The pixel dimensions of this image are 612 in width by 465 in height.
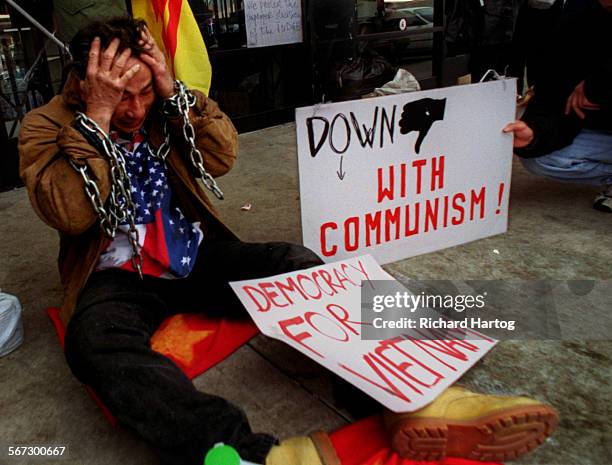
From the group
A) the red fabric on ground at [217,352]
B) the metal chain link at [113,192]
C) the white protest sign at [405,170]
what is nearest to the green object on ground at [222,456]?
the red fabric on ground at [217,352]

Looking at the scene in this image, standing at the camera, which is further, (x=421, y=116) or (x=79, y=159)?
(x=421, y=116)

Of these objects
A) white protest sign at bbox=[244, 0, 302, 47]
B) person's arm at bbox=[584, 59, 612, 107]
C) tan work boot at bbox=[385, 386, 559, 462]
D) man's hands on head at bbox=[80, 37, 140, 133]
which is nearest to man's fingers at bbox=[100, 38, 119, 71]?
man's hands on head at bbox=[80, 37, 140, 133]

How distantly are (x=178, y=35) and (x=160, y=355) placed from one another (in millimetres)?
1816

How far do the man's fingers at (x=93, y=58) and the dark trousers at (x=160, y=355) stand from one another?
597 millimetres

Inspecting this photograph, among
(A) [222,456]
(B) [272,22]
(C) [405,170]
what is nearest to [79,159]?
(A) [222,456]

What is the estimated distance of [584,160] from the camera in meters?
2.93

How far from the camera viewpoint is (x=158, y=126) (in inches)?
69.8

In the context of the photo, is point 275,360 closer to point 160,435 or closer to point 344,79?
point 160,435

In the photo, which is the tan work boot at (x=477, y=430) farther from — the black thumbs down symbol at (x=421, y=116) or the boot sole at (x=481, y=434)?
the black thumbs down symbol at (x=421, y=116)

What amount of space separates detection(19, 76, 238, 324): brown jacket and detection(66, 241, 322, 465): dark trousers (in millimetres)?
96

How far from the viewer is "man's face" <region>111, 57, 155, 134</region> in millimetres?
1579

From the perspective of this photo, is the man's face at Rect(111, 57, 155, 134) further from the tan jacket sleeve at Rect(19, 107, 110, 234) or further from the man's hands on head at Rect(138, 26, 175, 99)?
the tan jacket sleeve at Rect(19, 107, 110, 234)

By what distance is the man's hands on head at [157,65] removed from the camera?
1583 mm

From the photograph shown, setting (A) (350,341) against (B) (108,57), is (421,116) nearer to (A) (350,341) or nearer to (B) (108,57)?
(A) (350,341)
